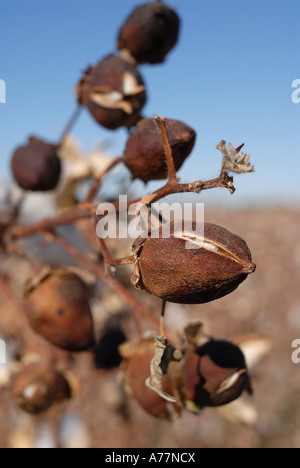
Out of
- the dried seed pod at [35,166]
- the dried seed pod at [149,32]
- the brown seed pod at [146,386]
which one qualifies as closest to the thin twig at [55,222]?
the dried seed pod at [35,166]

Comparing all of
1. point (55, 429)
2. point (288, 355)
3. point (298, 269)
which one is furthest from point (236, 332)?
point (55, 429)

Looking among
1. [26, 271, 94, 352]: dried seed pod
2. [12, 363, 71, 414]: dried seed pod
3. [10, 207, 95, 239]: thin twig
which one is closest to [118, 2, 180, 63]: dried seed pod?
[10, 207, 95, 239]: thin twig

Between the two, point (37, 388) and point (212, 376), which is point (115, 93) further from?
point (37, 388)

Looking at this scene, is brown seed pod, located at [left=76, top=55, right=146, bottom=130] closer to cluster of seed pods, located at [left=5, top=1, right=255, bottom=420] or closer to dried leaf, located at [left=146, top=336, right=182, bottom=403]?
cluster of seed pods, located at [left=5, top=1, right=255, bottom=420]

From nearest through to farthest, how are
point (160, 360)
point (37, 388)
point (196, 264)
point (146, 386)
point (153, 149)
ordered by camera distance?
1. point (196, 264)
2. point (160, 360)
3. point (153, 149)
4. point (146, 386)
5. point (37, 388)

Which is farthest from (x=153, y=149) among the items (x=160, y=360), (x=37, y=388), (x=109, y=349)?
(x=37, y=388)

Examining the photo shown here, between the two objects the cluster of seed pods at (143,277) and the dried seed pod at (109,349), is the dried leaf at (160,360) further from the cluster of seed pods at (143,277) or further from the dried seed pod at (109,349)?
the dried seed pod at (109,349)

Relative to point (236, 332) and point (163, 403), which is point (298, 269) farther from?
point (163, 403)
